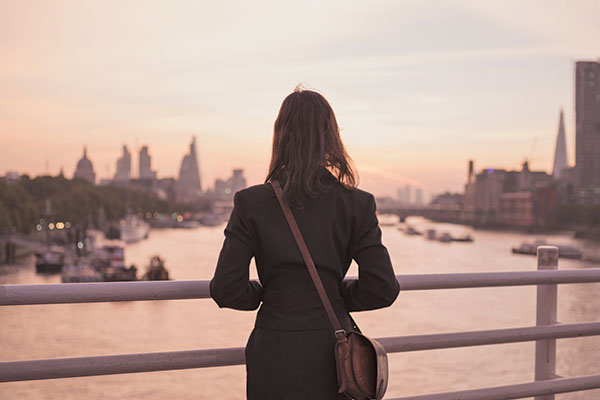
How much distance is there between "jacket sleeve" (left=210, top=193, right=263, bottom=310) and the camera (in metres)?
2.67

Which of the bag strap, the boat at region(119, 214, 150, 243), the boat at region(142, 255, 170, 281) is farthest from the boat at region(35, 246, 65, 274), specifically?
the bag strap

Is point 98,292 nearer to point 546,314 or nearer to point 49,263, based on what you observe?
point 546,314

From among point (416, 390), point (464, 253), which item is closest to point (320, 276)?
point (416, 390)

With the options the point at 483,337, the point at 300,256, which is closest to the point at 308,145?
the point at 300,256

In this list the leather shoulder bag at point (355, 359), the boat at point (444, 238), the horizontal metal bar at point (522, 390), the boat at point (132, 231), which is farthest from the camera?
the boat at point (444, 238)

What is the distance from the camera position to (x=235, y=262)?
2672mm

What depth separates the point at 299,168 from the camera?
272cm

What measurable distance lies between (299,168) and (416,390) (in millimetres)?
36792

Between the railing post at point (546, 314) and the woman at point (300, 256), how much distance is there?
2.16 meters

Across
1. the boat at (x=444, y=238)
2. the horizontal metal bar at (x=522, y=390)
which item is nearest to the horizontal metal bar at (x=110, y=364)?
the horizontal metal bar at (x=522, y=390)

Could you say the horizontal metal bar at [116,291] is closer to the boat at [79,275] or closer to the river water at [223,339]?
the river water at [223,339]

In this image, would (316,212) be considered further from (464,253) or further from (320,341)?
(464,253)

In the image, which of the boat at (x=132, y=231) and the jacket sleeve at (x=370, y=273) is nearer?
the jacket sleeve at (x=370, y=273)

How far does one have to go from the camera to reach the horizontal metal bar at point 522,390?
4137 mm
